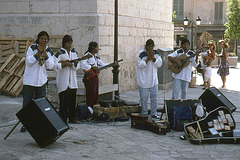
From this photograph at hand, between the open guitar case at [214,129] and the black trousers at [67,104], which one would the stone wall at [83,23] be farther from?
the open guitar case at [214,129]

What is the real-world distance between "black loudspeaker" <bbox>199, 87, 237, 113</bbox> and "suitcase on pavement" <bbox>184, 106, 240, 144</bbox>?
91 centimetres

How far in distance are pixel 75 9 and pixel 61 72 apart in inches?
138

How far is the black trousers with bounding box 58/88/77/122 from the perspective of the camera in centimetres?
792

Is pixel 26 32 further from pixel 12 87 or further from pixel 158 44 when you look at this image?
pixel 158 44

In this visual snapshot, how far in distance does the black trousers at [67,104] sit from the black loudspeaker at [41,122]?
5.38 feet

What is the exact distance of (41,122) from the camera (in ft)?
20.1

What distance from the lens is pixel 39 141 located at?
610 centimetres

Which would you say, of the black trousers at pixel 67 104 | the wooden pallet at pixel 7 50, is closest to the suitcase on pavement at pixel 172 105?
the black trousers at pixel 67 104

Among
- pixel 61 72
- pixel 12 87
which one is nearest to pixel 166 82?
pixel 12 87

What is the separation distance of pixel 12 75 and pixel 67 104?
3.60m

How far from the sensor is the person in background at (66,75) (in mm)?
7750

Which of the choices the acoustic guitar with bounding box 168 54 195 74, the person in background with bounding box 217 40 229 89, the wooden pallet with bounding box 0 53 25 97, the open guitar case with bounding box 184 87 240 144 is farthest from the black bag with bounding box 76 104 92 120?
the person in background with bounding box 217 40 229 89

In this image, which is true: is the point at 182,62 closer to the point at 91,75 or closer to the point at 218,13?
the point at 91,75

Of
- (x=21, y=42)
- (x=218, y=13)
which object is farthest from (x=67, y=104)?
(x=218, y=13)
